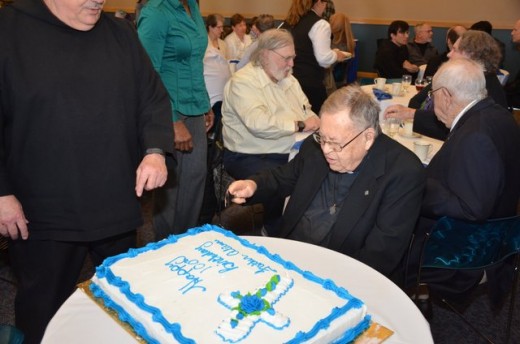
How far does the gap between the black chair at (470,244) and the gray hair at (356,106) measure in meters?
0.46

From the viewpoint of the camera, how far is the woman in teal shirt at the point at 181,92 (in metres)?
2.29

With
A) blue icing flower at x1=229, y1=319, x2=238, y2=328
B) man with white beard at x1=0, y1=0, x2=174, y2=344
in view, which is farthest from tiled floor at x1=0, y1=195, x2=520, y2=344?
blue icing flower at x1=229, y1=319, x2=238, y2=328

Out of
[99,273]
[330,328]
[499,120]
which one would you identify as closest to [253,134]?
[499,120]

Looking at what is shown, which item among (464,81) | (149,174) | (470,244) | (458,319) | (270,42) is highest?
(270,42)

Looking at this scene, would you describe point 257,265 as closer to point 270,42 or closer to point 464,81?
point 464,81

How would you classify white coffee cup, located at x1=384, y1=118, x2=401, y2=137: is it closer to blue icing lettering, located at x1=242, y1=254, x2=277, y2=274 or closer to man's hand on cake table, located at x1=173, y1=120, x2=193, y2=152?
man's hand on cake table, located at x1=173, y1=120, x2=193, y2=152

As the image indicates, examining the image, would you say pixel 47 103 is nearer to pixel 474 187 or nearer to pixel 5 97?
pixel 5 97

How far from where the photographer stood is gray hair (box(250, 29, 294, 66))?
2922 mm

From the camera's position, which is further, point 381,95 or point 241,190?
point 381,95

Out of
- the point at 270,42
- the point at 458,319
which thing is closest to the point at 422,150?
the point at 458,319

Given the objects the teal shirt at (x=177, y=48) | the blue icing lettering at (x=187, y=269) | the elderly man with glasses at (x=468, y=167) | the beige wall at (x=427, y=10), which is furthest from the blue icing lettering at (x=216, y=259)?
the beige wall at (x=427, y=10)

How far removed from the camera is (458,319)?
255 cm

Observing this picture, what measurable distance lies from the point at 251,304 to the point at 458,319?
1.82 metres

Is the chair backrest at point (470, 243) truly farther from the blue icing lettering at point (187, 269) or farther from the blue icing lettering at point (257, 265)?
the blue icing lettering at point (187, 269)
